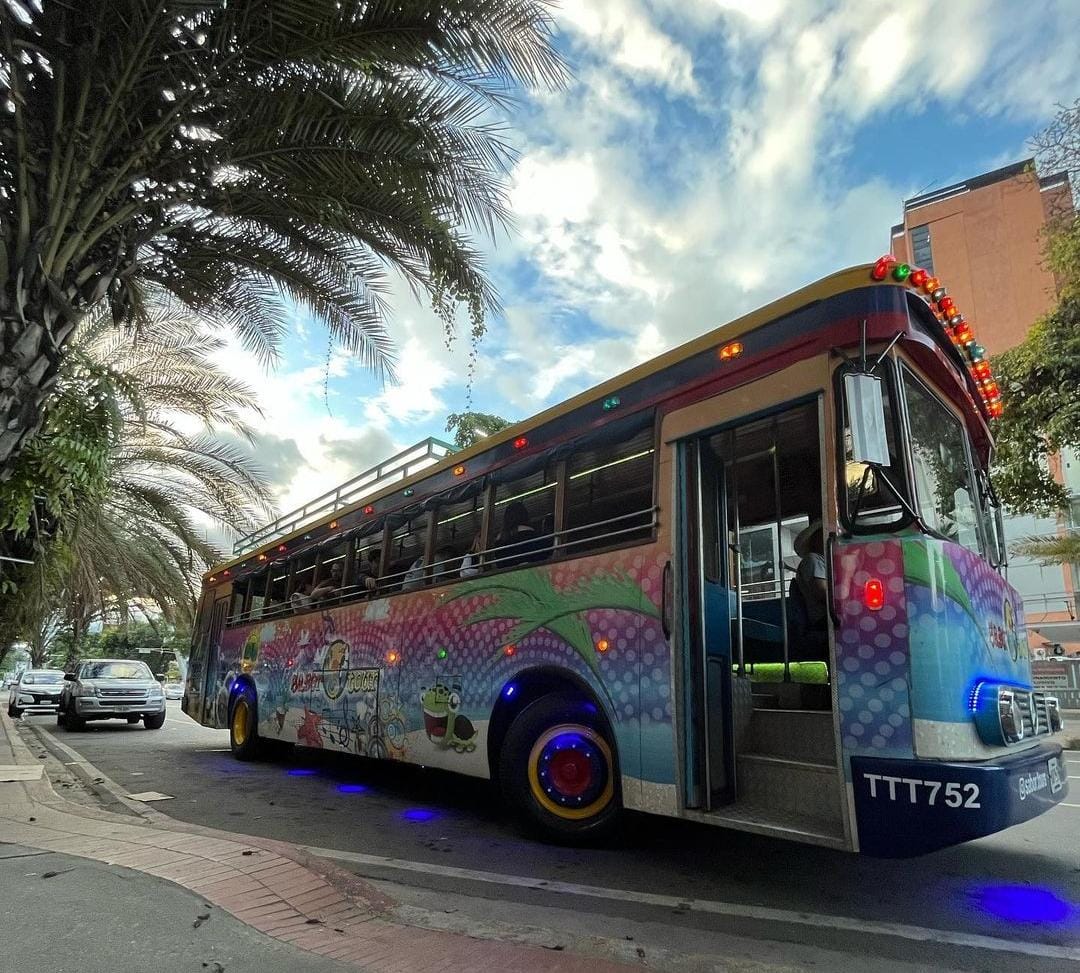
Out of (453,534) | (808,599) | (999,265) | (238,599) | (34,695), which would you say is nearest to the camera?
(808,599)

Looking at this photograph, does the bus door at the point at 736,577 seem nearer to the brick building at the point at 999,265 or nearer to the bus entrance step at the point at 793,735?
the bus entrance step at the point at 793,735

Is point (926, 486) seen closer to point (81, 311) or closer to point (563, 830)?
point (563, 830)

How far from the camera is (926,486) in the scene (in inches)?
156

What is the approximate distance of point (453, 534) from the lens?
6855 millimetres

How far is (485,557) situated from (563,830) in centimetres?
218

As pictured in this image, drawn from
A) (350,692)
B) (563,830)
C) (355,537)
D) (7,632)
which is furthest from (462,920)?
(7,632)

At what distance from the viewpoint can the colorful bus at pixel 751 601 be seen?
351 cm

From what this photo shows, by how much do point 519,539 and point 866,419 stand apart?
3025 mm

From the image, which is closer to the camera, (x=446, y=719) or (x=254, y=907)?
(x=254, y=907)

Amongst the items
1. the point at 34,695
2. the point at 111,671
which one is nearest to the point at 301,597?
the point at 111,671

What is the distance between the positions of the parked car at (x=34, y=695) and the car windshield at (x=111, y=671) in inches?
222

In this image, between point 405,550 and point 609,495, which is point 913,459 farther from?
point 405,550

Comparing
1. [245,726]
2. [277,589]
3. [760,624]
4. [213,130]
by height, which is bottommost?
[245,726]

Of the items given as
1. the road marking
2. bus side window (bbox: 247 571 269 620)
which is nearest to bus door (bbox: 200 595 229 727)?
bus side window (bbox: 247 571 269 620)
